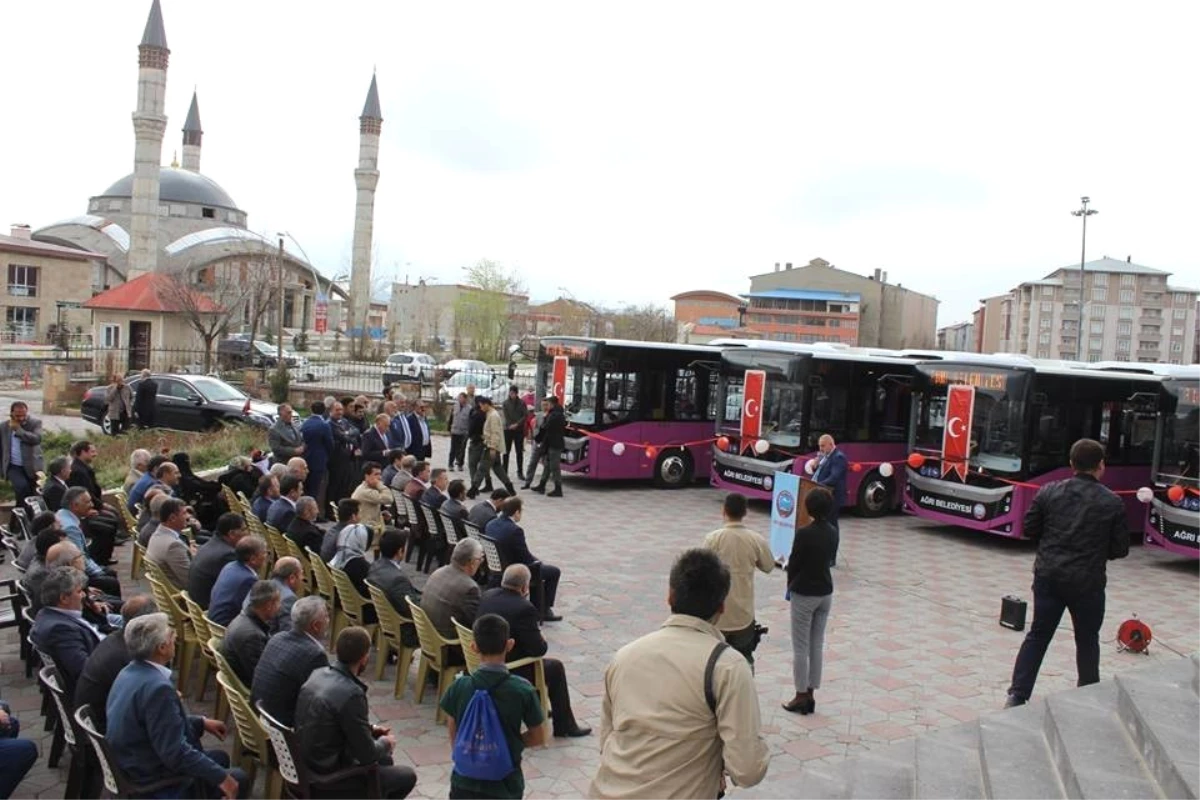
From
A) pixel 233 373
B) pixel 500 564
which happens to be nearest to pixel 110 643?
pixel 500 564

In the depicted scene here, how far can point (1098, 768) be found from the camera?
5227mm

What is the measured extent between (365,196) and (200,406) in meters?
57.6

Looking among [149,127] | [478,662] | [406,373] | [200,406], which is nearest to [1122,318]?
[406,373]

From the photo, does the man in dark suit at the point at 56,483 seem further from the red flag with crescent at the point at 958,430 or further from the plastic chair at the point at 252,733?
the red flag with crescent at the point at 958,430

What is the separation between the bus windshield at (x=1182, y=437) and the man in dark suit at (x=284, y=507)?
1220 cm

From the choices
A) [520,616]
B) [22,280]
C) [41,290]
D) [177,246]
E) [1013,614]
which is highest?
[177,246]

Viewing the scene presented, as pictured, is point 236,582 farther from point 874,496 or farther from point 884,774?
point 874,496

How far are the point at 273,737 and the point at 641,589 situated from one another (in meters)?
6.82

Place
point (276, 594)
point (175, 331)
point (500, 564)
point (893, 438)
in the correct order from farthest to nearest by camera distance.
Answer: point (175, 331)
point (893, 438)
point (500, 564)
point (276, 594)

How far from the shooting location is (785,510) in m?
12.5

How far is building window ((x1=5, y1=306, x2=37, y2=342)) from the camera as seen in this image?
63.8 m

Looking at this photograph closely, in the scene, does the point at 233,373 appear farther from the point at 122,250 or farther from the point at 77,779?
the point at 122,250

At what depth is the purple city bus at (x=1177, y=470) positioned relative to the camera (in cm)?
1436

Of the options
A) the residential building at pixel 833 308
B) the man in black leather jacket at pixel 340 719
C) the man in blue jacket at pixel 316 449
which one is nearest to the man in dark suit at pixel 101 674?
the man in black leather jacket at pixel 340 719
